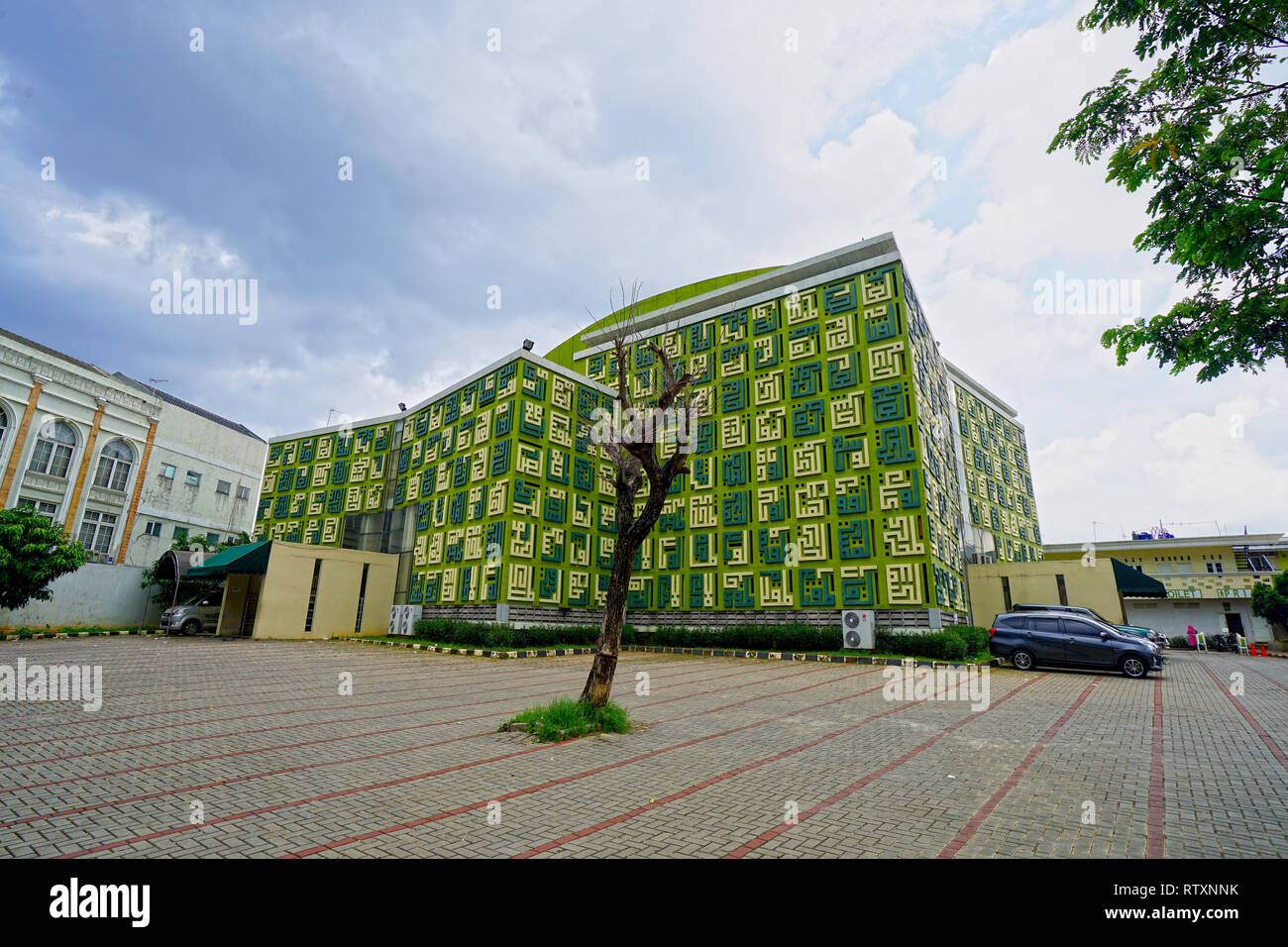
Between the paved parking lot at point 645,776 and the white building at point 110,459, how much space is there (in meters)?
26.8

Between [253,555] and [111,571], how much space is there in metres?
9.42

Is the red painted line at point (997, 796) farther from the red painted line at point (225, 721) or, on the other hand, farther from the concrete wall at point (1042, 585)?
the concrete wall at point (1042, 585)

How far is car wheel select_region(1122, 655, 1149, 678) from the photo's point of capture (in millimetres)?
15625

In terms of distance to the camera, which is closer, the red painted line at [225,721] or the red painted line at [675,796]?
the red painted line at [675,796]

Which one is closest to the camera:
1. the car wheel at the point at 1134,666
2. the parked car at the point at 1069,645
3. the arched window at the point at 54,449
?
the car wheel at the point at 1134,666

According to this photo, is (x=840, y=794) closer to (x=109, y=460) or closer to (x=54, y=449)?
(x=54, y=449)

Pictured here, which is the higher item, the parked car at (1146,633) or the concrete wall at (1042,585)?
the concrete wall at (1042,585)

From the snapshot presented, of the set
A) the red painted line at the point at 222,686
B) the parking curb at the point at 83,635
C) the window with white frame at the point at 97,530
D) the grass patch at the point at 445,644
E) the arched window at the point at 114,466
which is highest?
the arched window at the point at 114,466

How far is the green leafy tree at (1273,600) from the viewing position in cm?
3522

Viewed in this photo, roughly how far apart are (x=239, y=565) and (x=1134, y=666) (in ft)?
101

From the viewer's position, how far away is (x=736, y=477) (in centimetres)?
2652

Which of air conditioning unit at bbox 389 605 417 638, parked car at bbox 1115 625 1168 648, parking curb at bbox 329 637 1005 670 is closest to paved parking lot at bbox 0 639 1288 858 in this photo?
parking curb at bbox 329 637 1005 670

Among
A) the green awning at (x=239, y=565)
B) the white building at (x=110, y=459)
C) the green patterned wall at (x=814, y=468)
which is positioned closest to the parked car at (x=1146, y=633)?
the green patterned wall at (x=814, y=468)
